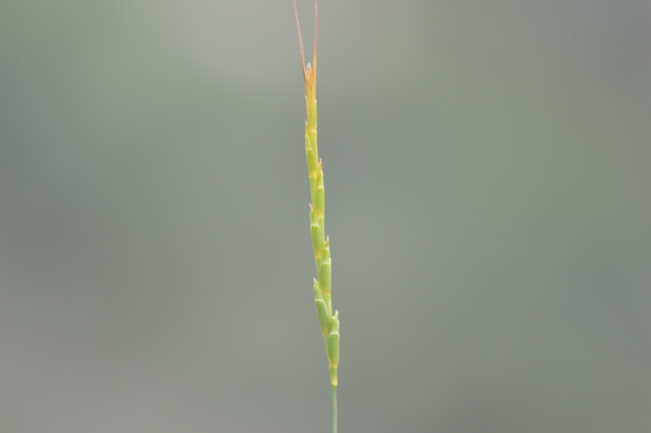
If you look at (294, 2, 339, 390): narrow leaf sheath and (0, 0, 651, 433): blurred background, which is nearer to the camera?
(294, 2, 339, 390): narrow leaf sheath

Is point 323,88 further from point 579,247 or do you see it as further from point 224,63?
point 579,247

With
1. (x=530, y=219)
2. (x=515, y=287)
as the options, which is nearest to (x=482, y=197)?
(x=530, y=219)

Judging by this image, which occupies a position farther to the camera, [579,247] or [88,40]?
[579,247]

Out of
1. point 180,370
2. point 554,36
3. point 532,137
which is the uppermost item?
point 554,36

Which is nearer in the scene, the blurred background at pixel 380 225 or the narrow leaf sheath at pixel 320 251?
the narrow leaf sheath at pixel 320 251

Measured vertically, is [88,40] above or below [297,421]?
above

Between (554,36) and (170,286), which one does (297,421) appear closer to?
(170,286)

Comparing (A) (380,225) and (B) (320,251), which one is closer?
(B) (320,251)
